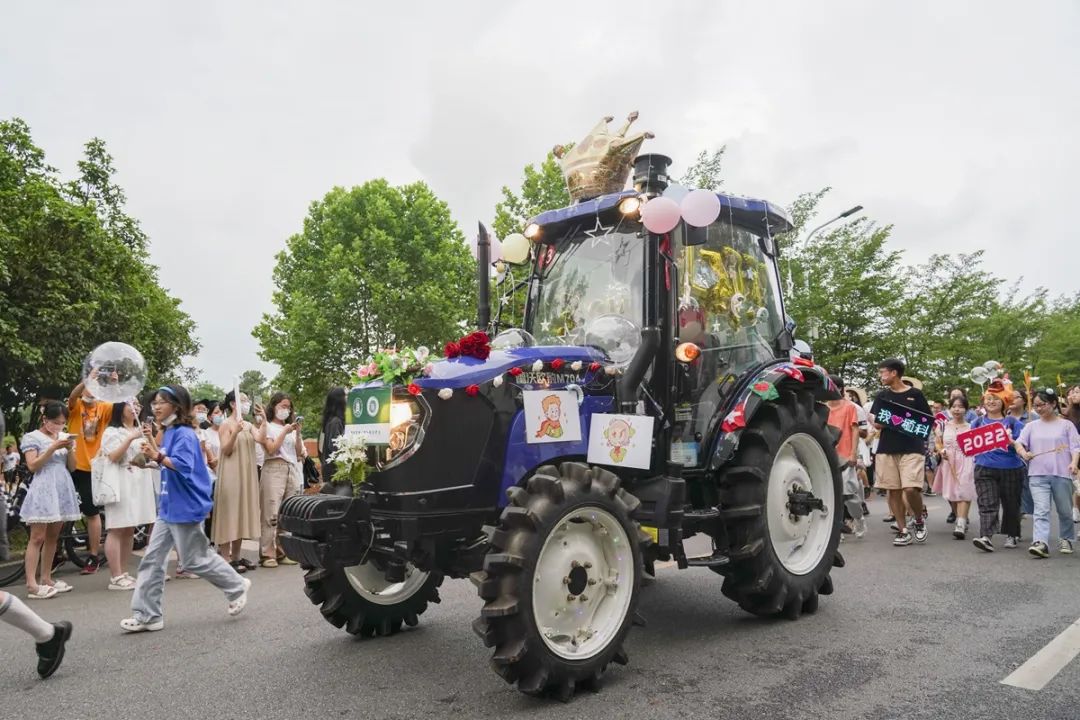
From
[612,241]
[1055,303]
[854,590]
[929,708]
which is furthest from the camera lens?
[1055,303]

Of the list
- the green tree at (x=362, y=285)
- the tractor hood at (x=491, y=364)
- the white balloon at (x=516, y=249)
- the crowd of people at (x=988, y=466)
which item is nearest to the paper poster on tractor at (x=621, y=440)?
the tractor hood at (x=491, y=364)

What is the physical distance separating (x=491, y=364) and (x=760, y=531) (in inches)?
85.7

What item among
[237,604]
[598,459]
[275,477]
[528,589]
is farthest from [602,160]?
[275,477]

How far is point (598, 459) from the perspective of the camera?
15.5 ft

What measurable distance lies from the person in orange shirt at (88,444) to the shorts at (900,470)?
28.3ft

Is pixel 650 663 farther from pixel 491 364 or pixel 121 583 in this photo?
pixel 121 583

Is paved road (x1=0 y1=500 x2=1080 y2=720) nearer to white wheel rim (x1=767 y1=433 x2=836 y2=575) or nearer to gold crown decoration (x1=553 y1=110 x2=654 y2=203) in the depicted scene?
white wheel rim (x1=767 y1=433 x2=836 y2=575)

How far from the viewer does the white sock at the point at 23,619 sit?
4367 millimetres

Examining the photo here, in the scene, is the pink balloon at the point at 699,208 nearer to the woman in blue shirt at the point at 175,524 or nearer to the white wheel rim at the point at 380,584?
the white wheel rim at the point at 380,584

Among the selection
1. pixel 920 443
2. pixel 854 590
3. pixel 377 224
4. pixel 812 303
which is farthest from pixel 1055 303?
pixel 854 590

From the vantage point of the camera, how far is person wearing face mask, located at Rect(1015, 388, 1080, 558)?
26.2 feet

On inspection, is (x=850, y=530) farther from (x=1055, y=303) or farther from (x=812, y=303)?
(x=1055, y=303)

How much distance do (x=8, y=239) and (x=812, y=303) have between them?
749 inches

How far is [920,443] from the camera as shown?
346 inches
